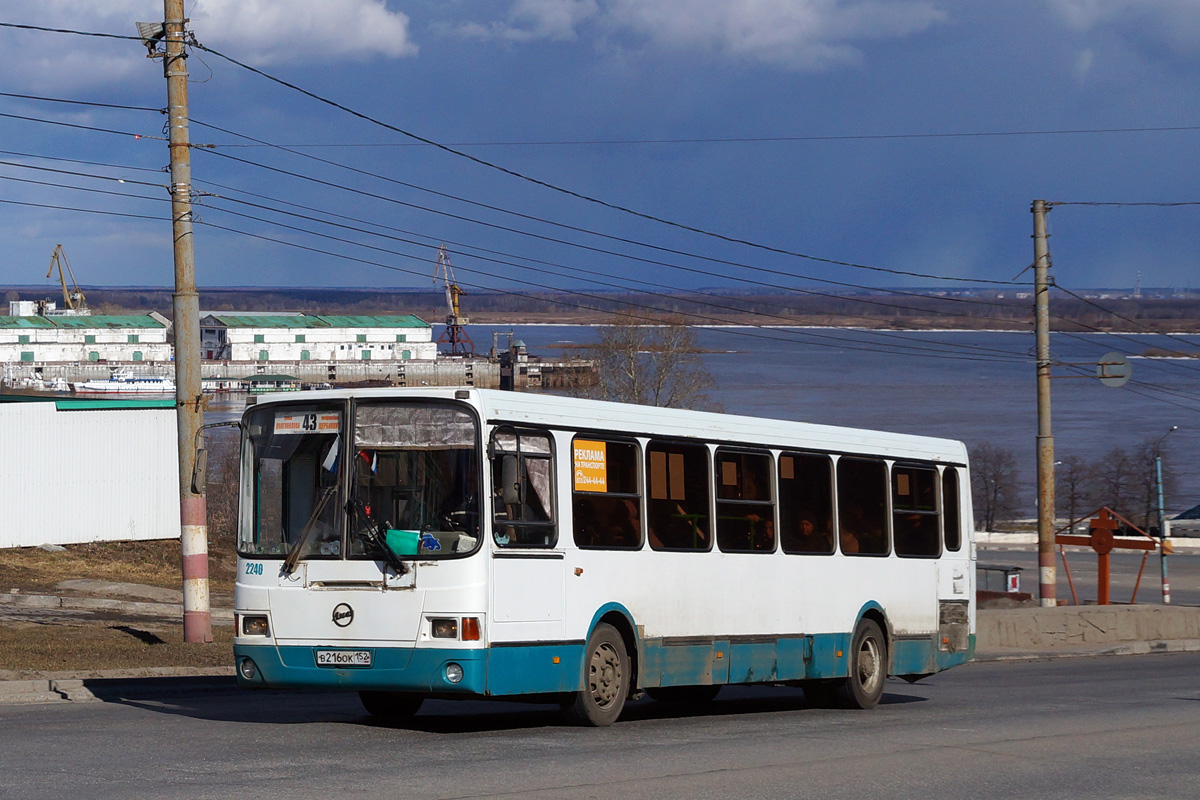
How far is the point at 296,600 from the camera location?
1114 centimetres

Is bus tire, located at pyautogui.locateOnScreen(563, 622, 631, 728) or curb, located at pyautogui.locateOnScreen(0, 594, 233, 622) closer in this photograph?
bus tire, located at pyautogui.locateOnScreen(563, 622, 631, 728)

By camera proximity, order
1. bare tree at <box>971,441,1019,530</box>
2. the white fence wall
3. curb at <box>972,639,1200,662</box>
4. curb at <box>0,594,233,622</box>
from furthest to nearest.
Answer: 1. bare tree at <box>971,441,1019,530</box>
2. the white fence wall
3. curb at <box>972,639,1200,662</box>
4. curb at <box>0,594,233,622</box>

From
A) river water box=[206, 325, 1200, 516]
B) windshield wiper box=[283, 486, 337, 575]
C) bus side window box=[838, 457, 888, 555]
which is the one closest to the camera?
windshield wiper box=[283, 486, 337, 575]

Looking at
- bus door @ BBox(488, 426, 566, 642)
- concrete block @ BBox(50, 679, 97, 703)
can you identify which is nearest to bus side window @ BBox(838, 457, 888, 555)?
bus door @ BBox(488, 426, 566, 642)

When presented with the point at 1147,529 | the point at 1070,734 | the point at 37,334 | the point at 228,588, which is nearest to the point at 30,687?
the point at 1070,734

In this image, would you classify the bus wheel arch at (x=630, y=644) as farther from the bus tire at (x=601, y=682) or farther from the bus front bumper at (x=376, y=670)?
the bus front bumper at (x=376, y=670)

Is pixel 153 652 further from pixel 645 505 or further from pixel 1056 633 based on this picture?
pixel 1056 633

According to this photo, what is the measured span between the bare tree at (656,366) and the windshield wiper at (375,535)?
7587 centimetres

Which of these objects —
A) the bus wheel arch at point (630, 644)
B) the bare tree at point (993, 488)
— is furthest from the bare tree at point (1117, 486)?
the bus wheel arch at point (630, 644)

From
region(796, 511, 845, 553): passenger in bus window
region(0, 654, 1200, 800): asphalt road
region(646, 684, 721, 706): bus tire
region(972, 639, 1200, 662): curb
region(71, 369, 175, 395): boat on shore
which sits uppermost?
region(71, 369, 175, 395): boat on shore

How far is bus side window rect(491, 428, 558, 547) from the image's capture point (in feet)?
35.2

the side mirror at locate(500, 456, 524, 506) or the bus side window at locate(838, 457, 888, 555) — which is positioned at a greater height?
the side mirror at locate(500, 456, 524, 506)

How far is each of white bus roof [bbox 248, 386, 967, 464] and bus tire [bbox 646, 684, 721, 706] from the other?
Result: 2.96 m

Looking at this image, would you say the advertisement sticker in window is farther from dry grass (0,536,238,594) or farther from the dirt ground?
dry grass (0,536,238,594)
